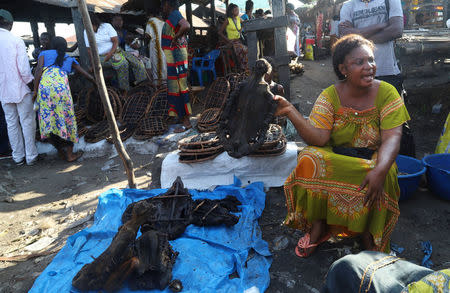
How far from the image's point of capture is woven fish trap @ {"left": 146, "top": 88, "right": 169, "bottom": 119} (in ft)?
A: 19.7

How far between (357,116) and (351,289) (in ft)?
5.22

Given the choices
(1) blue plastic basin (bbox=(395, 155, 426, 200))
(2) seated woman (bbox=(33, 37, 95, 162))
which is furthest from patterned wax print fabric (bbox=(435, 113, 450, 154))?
(2) seated woman (bbox=(33, 37, 95, 162))

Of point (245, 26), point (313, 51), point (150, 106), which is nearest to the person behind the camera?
point (245, 26)

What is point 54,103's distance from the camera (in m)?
5.06

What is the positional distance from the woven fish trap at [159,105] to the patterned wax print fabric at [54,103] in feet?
4.82

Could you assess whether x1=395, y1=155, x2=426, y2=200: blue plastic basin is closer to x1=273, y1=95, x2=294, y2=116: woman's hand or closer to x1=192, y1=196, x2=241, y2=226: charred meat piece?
x1=273, y1=95, x2=294, y2=116: woman's hand

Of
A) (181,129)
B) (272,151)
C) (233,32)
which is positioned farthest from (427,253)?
(233,32)

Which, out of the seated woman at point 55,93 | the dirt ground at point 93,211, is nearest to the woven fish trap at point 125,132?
the dirt ground at point 93,211

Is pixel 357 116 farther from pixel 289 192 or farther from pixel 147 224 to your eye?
pixel 147 224

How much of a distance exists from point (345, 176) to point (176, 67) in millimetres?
3863

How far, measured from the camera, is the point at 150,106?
19.8 feet

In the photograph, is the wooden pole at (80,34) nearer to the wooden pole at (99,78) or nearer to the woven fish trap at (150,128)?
→ the woven fish trap at (150,128)

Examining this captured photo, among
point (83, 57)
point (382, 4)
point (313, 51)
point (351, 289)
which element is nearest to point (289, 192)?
point (351, 289)

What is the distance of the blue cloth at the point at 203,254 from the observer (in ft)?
7.34
